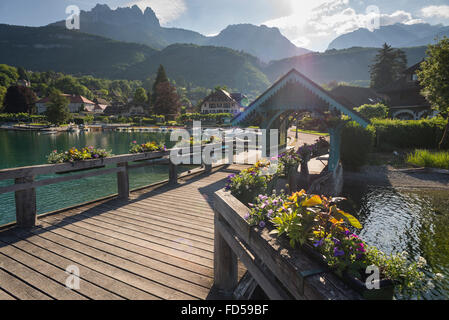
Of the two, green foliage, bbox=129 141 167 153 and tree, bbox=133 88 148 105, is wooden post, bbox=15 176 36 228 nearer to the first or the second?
green foliage, bbox=129 141 167 153

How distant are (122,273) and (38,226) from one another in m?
2.88

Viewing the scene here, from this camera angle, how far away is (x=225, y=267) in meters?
3.29

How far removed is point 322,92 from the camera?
10047 millimetres

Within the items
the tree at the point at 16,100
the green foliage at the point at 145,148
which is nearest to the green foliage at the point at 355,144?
the green foliage at the point at 145,148

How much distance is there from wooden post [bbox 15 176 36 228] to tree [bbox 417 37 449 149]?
26788 mm

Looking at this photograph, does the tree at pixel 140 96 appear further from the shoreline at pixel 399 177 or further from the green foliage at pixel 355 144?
the shoreline at pixel 399 177

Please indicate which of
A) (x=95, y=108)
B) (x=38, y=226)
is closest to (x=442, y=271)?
(x=38, y=226)

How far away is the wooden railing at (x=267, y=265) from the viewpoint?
63.2 inches

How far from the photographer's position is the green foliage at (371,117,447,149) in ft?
69.8

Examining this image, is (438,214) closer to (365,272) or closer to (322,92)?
(322,92)

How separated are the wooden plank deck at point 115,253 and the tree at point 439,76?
23645mm

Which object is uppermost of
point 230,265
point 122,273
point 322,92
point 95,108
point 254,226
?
point 95,108

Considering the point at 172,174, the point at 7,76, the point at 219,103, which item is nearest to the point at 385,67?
the point at 219,103

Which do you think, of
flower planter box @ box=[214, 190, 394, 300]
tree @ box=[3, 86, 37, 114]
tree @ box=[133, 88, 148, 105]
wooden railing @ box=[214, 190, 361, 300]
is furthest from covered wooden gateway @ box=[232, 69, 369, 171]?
tree @ box=[3, 86, 37, 114]
